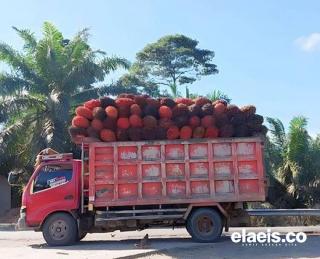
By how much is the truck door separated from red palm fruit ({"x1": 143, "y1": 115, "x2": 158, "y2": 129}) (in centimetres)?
217

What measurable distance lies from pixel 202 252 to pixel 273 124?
1574 cm

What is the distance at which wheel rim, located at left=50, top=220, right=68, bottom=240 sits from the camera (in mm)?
12719

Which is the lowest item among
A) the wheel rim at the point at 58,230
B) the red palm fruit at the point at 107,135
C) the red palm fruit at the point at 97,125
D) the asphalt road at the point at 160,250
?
the asphalt road at the point at 160,250

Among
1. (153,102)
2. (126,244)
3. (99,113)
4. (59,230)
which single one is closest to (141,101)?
(153,102)

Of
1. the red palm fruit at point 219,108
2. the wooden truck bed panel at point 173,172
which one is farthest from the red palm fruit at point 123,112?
the red palm fruit at point 219,108

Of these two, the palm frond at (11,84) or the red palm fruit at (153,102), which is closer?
the red palm fruit at (153,102)

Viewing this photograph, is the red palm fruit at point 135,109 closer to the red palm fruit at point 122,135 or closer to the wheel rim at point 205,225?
the red palm fruit at point 122,135

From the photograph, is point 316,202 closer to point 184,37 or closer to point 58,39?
point 58,39

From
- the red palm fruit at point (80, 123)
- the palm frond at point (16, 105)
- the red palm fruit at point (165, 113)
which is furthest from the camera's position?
the palm frond at point (16, 105)

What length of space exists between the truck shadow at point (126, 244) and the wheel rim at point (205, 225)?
347mm

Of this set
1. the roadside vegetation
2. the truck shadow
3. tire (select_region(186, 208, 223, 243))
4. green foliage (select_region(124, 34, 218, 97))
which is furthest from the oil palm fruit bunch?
green foliage (select_region(124, 34, 218, 97))

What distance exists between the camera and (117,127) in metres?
12.9

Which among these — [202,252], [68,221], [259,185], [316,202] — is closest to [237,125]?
[259,185]

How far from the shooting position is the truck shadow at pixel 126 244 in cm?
1212
